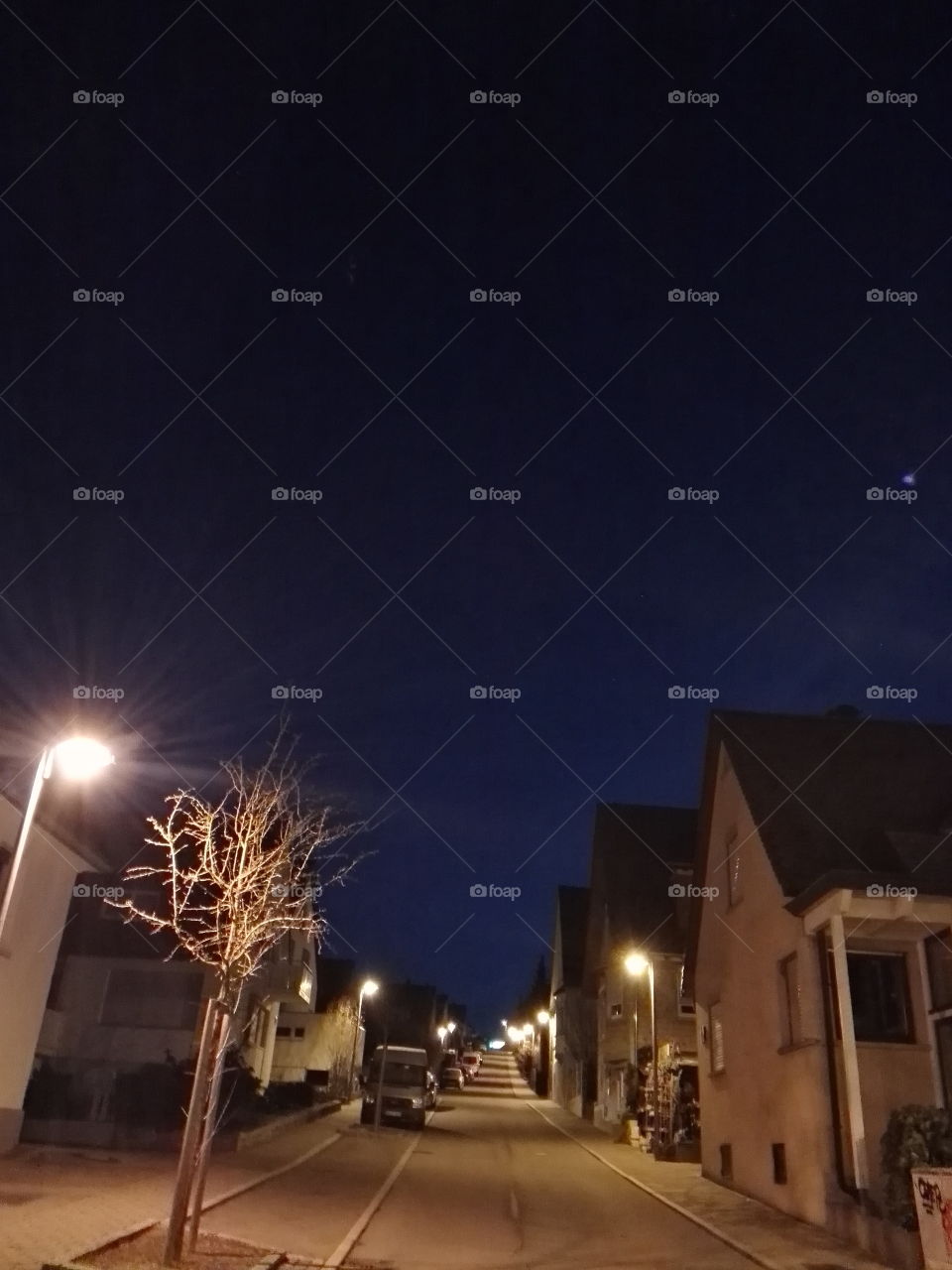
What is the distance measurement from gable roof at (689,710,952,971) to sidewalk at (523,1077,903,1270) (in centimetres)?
444

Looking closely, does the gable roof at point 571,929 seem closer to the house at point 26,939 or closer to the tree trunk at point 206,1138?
the house at point 26,939

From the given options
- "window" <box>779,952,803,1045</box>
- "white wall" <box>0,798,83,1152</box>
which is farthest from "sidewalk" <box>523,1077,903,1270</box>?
"white wall" <box>0,798,83,1152</box>

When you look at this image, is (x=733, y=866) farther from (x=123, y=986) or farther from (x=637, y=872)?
(x=637, y=872)

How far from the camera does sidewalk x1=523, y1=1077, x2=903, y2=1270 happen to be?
11625 millimetres

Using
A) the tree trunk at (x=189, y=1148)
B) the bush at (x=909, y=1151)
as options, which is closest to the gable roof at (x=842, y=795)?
the bush at (x=909, y=1151)

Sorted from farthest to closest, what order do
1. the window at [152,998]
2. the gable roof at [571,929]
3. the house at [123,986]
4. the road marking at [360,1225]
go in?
the gable roof at [571,929]
the window at [152,998]
the house at [123,986]
the road marking at [360,1225]

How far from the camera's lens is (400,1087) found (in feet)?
103

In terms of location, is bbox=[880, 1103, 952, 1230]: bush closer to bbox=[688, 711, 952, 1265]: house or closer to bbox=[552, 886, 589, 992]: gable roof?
bbox=[688, 711, 952, 1265]: house

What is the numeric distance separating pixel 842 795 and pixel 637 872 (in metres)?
22.7

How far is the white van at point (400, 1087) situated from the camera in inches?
1221

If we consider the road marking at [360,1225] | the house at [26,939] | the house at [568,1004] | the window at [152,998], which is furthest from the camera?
the house at [568,1004]

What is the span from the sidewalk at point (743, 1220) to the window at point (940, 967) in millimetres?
3531

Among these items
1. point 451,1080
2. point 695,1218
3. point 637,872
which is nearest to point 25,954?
point 695,1218

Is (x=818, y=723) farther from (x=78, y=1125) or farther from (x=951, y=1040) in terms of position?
(x=78, y=1125)
